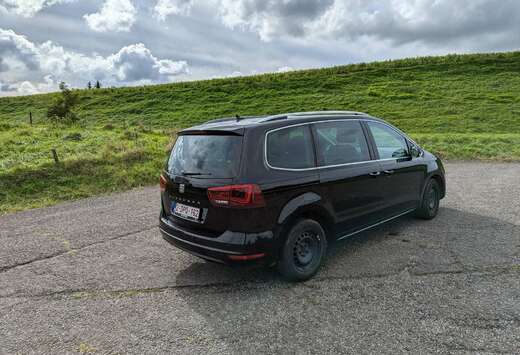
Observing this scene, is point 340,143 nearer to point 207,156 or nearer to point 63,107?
point 207,156

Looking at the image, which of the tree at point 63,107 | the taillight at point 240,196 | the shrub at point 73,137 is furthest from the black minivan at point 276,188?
the tree at point 63,107

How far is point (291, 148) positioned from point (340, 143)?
34.3 inches

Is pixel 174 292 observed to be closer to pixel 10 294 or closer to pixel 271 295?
pixel 271 295

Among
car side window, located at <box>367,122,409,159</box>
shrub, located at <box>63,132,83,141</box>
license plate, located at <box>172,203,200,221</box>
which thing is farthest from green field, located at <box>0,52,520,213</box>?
car side window, located at <box>367,122,409,159</box>

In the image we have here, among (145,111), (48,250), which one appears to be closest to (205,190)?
(48,250)

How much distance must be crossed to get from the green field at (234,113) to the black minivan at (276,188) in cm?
523

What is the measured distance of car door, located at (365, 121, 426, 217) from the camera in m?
4.88

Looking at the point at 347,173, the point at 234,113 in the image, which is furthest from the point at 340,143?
the point at 234,113

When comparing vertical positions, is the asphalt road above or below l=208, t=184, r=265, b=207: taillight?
below

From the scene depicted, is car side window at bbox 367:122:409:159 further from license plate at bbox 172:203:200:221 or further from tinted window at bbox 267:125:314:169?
license plate at bbox 172:203:200:221

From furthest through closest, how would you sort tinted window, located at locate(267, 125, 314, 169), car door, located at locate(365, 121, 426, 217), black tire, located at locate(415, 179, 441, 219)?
1. black tire, located at locate(415, 179, 441, 219)
2. car door, located at locate(365, 121, 426, 217)
3. tinted window, located at locate(267, 125, 314, 169)

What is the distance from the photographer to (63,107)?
26578 mm

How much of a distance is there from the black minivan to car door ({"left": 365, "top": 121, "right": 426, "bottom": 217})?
0.10ft

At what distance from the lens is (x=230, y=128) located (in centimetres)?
378
